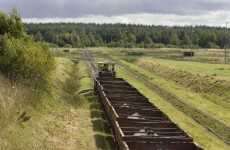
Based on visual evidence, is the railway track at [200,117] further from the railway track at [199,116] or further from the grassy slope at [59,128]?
the grassy slope at [59,128]

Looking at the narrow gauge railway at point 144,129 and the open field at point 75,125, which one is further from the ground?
the narrow gauge railway at point 144,129

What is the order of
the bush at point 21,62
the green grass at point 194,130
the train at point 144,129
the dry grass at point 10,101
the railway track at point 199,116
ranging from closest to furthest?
the train at point 144,129
the dry grass at point 10,101
the green grass at point 194,130
the railway track at point 199,116
the bush at point 21,62

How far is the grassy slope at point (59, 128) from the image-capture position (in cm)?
1475

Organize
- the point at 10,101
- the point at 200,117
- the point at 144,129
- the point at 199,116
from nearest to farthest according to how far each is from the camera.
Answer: the point at 10,101, the point at 144,129, the point at 200,117, the point at 199,116

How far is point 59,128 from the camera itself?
19.7 metres

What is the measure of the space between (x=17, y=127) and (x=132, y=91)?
14084 mm

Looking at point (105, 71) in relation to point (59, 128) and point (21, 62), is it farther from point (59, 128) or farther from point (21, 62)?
point (59, 128)

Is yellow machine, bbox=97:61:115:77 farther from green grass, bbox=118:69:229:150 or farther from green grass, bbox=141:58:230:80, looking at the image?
green grass, bbox=141:58:230:80

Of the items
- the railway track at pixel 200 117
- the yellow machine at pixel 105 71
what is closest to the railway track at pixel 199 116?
the railway track at pixel 200 117

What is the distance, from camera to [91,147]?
56.9 feet

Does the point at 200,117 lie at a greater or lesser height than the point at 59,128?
lesser

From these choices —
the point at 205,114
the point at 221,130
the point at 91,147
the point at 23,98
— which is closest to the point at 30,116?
the point at 23,98

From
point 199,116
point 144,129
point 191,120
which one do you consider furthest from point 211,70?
point 144,129

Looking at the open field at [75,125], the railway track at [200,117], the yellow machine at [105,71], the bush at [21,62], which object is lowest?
the railway track at [200,117]
